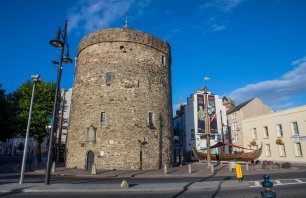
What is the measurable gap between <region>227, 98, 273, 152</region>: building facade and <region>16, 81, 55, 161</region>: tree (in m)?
31.7

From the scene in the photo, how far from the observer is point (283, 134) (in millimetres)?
30891

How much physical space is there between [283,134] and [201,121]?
1364cm

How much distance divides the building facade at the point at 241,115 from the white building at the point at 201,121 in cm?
185

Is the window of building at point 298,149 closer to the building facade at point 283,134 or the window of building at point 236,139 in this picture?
the building facade at point 283,134

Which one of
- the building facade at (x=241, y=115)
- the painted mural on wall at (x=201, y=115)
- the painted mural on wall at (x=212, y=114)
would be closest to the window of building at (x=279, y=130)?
the building facade at (x=241, y=115)

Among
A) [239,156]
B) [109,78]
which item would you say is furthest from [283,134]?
[109,78]

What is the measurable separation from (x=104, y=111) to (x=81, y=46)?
8.79m

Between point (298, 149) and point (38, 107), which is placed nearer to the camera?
point (298, 149)

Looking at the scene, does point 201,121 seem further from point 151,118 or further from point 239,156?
point 151,118

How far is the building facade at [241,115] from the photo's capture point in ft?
137

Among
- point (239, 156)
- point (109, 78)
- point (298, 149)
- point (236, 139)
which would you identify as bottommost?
point (239, 156)

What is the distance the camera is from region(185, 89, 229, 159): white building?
132 ft

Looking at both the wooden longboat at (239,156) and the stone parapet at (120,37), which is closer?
the stone parapet at (120,37)

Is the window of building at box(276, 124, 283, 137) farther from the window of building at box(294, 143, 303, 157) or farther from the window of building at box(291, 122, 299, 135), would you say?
the window of building at box(294, 143, 303, 157)
